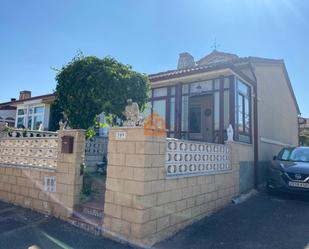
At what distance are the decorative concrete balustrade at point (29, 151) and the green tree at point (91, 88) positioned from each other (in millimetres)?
933

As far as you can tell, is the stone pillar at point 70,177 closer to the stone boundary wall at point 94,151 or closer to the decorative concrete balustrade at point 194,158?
the decorative concrete balustrade at point 194,158

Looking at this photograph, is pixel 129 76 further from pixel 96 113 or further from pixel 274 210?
pixel 274 210

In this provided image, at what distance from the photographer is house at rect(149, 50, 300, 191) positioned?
8844mm

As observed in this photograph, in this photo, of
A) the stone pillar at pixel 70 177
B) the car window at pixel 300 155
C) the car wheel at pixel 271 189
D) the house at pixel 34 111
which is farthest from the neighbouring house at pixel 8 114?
the car window at pixel 300 155

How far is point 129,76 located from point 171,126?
3.68m

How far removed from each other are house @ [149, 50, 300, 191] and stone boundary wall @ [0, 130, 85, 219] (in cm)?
492

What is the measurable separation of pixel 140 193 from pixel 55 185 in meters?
2.62

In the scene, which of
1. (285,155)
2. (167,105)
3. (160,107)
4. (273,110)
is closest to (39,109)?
(160,107)

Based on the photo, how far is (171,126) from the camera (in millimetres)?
10297

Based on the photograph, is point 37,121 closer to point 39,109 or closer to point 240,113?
point 39,109

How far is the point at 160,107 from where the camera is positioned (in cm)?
1060

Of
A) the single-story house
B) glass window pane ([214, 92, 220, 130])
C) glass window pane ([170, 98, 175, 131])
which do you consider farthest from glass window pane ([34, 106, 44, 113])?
glass window pane ([214, 92, 220, 130])

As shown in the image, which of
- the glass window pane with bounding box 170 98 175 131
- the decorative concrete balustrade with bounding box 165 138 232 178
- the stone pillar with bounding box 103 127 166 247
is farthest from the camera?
the glass window pane with bounding box 170 98 175 131

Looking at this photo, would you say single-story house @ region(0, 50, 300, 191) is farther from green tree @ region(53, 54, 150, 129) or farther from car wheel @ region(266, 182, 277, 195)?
green tree @ region(53, 54, 150, 129)
